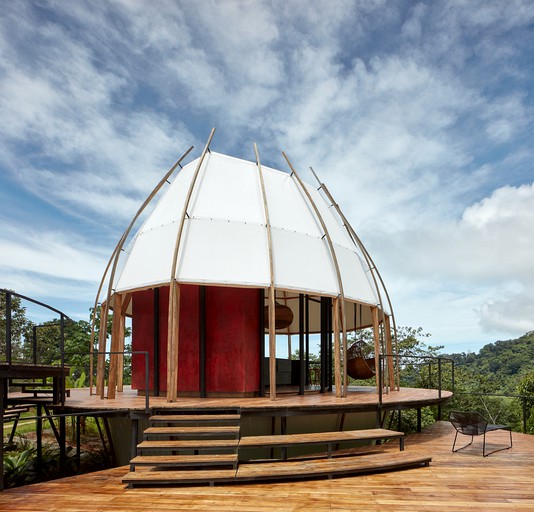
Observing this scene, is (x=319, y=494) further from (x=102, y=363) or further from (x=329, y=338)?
(x=329, y=338)

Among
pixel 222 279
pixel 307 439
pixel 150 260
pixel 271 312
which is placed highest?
pixel 150 260

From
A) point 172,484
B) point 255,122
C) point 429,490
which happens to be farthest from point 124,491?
point 255,122

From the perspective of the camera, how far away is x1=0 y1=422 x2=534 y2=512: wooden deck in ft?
16.9

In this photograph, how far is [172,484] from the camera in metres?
6.01

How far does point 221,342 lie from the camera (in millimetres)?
10016

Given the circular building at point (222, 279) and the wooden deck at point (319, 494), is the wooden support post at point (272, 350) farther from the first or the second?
the wooden deck at point (319, 494)

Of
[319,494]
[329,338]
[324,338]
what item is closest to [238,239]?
[324,338]

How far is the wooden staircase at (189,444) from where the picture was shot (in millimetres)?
6367

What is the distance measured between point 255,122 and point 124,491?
7280 millimetres

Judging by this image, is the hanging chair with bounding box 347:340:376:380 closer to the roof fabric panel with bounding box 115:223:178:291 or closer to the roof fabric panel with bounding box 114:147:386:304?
the roof fabric panel with bounding box 114:147:386:304

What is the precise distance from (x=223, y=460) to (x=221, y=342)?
148 inches

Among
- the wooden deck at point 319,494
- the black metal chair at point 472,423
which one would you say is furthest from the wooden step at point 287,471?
the black metal chair at point 472,423

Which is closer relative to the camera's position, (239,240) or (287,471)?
(287,471)

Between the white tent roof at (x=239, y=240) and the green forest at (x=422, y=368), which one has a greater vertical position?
the white tent roof at (x=239, y=240)
